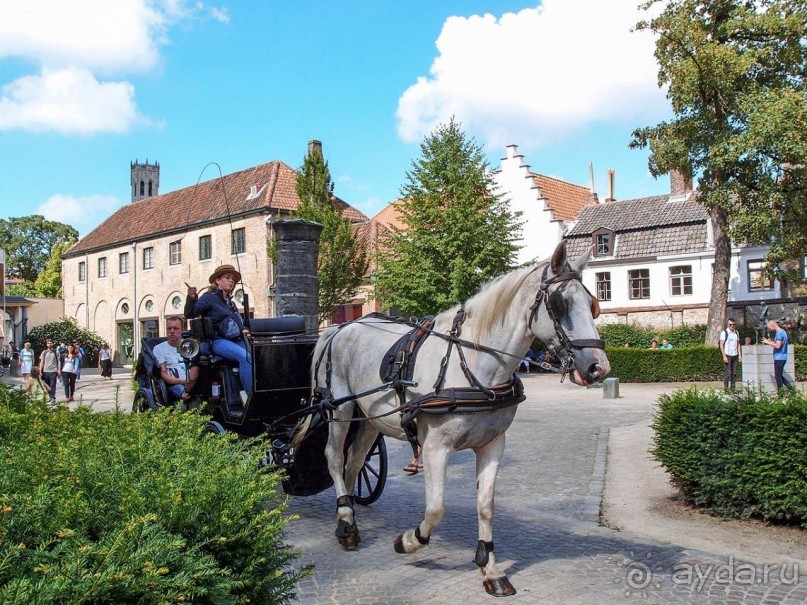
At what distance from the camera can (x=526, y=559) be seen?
534 cm

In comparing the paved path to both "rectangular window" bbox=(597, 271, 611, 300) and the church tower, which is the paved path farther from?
the church tower

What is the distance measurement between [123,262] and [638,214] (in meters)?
32.3

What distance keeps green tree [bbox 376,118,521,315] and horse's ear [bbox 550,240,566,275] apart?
71.7ft

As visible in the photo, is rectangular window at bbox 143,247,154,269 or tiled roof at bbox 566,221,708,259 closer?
tiled roof at bbox 566,221,708,259

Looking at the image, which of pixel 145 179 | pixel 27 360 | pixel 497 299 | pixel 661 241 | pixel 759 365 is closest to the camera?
pixel 497 299

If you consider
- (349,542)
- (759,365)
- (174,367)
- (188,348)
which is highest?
(188,348)

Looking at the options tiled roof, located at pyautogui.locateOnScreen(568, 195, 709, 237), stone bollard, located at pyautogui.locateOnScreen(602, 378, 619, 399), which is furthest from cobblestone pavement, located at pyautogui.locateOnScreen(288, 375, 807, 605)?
tiled roof, located at pyautogui.locateOnScreen(568, 195, 709, 237)

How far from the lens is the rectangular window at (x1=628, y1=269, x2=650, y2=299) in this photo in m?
36.3

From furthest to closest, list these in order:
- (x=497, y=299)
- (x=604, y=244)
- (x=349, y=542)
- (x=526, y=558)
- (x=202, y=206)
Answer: (x=202, y=206) → (x=604, y=244) → (x=349, y=542) → (x=526, y=558) → (x=497, y=299)

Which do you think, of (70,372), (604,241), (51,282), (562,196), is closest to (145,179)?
(51,282)

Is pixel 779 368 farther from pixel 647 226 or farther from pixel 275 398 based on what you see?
pixel 647 226

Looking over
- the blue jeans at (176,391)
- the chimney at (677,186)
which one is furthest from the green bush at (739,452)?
the chimney at (677,186)

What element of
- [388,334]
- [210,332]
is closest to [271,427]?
[210,332]

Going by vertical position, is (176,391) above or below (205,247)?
below
